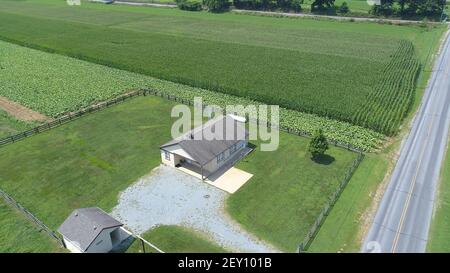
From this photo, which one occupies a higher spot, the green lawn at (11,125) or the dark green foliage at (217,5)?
the dark green foliage at (217,5)

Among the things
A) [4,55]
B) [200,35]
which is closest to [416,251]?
[200,35]

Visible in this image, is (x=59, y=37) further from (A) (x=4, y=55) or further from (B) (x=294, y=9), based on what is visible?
(B) (x=294, y=9)

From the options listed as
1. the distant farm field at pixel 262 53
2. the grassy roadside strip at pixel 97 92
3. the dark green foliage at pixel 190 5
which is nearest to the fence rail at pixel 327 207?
the grassy roadside strip at pixel 97 92

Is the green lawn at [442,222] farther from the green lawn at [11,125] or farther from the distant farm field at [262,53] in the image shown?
the green lawn at [11,125]

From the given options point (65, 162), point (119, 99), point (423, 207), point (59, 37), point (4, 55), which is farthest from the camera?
point (59, 37)

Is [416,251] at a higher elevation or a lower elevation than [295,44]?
lower

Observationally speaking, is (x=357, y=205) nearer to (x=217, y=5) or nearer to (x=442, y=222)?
(x=442, y=222)
